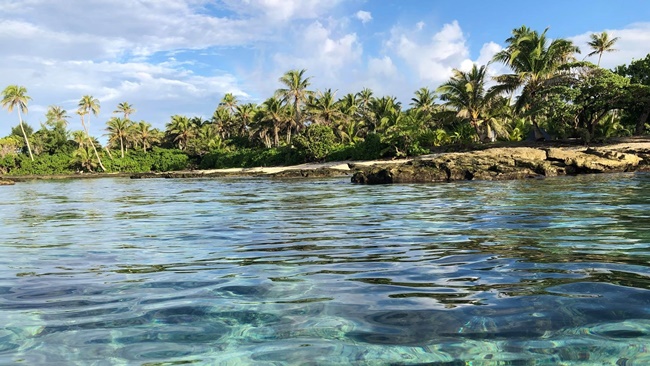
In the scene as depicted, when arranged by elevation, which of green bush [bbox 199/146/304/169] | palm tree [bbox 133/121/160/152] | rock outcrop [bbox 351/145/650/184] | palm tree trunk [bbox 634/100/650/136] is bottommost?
rock outcrop [bbox 351/145/650/184]

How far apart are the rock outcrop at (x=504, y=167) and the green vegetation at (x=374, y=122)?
341 inches

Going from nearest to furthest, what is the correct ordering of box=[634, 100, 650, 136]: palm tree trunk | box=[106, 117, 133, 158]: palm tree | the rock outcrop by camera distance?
the rock outcrop → box=[634, 100, 650, 136]: palm tree trunk → box=[106, 117, 133, 158]: palm tree

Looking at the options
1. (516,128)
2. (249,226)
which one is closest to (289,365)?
(249,226)

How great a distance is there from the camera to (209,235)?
22.5 ft

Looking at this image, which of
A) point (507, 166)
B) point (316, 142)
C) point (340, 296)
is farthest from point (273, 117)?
point (340, 296)

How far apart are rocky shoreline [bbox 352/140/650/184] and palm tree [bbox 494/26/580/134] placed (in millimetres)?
11997

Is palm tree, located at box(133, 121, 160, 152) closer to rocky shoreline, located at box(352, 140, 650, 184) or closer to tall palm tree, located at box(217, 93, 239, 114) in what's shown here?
tall palm tree, located at box(217, 93, 239, 114)

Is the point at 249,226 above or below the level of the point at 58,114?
below

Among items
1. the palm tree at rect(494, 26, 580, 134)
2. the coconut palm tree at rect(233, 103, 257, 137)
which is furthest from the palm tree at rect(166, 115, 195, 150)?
the palm tree at rect(494, 26, 580, 134)

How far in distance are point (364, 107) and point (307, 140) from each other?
50.3ft

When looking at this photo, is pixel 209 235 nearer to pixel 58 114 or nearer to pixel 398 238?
pixel 398 238

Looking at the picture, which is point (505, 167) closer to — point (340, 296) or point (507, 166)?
point (507, 166)

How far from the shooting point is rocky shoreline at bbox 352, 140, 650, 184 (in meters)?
19.6

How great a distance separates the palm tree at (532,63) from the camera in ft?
107
